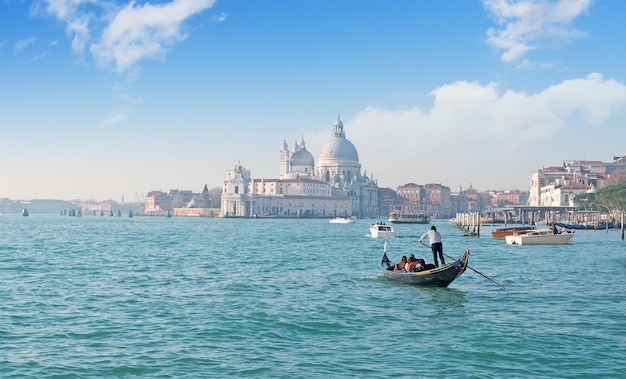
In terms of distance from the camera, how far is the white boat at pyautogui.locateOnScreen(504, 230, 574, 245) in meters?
37.3

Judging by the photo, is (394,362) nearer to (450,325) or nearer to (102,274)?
(450,325)

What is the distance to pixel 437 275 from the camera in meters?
17.4

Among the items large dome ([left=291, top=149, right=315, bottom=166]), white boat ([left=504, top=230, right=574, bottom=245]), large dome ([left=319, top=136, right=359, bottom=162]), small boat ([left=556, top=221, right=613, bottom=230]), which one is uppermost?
large dome ([left=319, top=136, right=359, bottom=162])

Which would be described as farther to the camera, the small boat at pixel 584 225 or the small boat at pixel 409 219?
the small boat at pixel 409 219

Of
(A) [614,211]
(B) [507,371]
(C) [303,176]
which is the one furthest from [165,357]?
(C) [303,176]

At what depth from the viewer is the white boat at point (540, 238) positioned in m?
37.3

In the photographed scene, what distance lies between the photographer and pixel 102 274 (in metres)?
21.9

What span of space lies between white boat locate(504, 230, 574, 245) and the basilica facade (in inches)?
3843

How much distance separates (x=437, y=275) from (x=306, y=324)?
16.5ft

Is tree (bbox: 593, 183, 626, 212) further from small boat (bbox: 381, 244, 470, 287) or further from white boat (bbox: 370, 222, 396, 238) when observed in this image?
small boat (bbox: 381, 244, 470, 287)

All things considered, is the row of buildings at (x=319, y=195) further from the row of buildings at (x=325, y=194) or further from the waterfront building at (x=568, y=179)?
the waterfront building at (x=568, y=179)

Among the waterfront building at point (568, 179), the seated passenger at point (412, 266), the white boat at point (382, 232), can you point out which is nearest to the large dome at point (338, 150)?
the waterfront building at point (568, 179)

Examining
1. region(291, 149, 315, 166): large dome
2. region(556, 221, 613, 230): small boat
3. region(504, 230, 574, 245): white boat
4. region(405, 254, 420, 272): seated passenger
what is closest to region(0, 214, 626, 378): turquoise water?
region(405, 254, 420, 272): seated passenger

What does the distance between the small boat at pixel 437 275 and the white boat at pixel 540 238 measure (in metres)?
20.3
